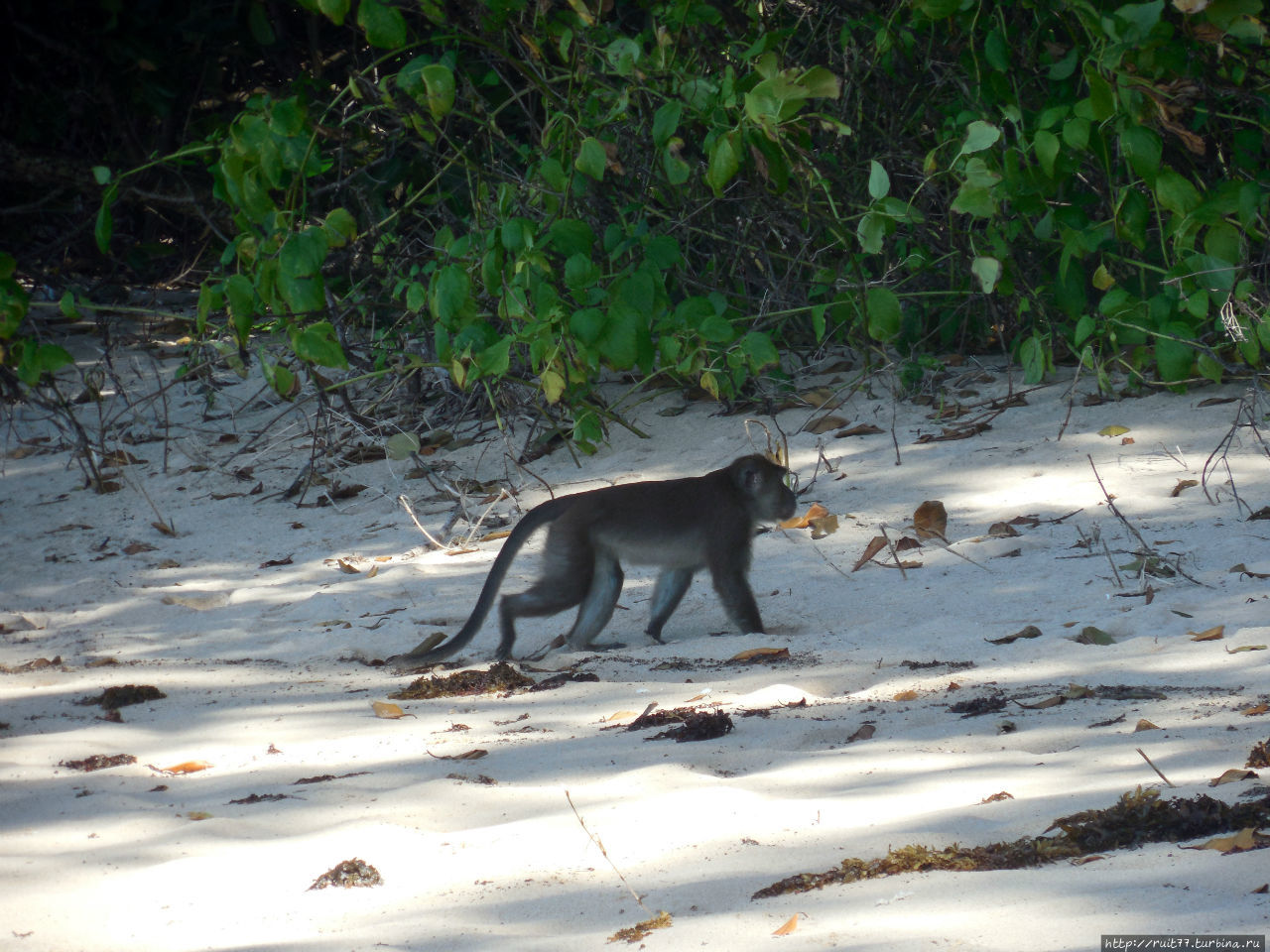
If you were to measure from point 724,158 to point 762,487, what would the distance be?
1.93 metres

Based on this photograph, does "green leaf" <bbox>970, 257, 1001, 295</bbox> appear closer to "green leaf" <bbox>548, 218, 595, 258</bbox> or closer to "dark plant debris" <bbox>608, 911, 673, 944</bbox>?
"green leaf" <bbox>548, 218, 595, 258</bbox>

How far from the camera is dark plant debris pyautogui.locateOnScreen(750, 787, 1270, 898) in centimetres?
261

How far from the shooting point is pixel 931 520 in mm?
6414

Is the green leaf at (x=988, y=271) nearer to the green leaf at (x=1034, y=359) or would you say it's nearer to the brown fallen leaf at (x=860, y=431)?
the green leaf at (x=1034, y=359)

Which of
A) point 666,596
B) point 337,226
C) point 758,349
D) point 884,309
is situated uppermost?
point 337,226

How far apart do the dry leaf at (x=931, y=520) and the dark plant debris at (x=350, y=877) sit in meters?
4.01

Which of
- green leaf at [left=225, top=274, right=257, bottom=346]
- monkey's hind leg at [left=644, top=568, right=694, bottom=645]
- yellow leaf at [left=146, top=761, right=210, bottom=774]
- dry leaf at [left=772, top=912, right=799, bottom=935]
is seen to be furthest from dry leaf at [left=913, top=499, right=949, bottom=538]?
dry leaf at [left=772, top=912, right=799, bottom=935]

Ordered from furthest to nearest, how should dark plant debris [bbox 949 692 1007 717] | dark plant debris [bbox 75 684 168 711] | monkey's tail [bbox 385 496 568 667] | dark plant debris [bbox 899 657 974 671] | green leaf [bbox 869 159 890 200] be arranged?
monkey's tail [bbox 385 496 568 667] → green leaf [bbox 869 159 890 200] → dark plant debris [bbox 75 684 168 711] → dark plant debris [bbox 899 657 974 671] → dark plant debris [bbox 949 692 1007 717]

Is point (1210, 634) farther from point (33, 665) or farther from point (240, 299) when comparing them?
point (33, 665)

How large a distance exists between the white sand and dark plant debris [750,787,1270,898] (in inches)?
2.7

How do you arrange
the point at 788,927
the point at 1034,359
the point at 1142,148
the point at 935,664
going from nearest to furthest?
the point at 788,927
the point at 935,664
the point at 1142,148
the point at 1034,359

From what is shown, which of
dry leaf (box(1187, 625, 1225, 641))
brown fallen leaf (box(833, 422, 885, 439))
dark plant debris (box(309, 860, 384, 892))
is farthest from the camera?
brown fallen leaf (box(833, 422, 885, 439))

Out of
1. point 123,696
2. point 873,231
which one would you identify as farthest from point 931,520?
point 123,696

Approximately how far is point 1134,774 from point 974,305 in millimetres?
6049
